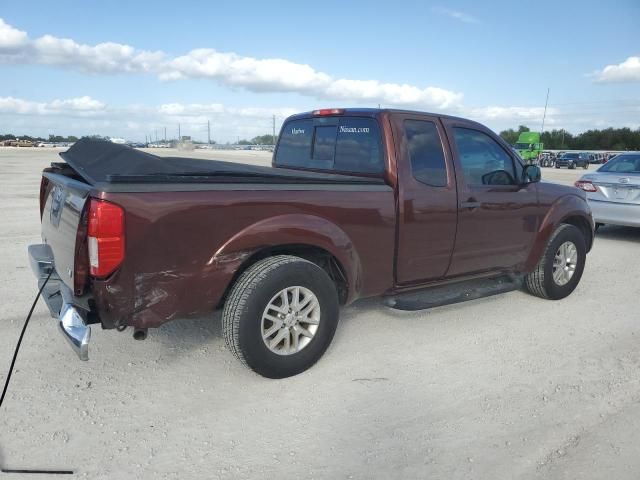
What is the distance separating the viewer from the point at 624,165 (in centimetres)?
945

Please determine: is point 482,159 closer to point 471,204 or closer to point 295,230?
Result: point 471,204

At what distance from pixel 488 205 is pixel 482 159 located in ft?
1.44

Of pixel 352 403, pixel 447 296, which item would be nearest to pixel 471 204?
pixel 447 296

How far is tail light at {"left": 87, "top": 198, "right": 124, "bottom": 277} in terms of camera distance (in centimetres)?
281

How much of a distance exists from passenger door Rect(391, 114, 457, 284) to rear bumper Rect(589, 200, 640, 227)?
→ 5.47 metres

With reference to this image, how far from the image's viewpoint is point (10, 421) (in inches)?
117

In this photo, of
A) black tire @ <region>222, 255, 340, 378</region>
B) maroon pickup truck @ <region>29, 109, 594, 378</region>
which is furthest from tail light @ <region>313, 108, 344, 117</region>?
black tire @ <region>222, 255, 340, 378</region>

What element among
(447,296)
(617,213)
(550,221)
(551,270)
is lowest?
(447,296)

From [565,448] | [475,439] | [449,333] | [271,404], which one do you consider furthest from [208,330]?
[565,448]

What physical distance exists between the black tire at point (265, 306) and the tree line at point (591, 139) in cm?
6896

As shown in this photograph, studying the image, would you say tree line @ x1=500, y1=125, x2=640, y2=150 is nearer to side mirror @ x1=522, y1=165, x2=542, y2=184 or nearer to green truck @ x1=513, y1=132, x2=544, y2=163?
green truck @ x1=513, y1=132, x2=544, y2=163

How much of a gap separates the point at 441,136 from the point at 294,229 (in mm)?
1763

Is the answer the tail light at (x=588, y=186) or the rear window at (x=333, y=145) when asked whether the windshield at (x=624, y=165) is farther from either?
the rear window at (x=333, y=145)

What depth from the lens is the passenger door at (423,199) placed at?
4133 millimetres
